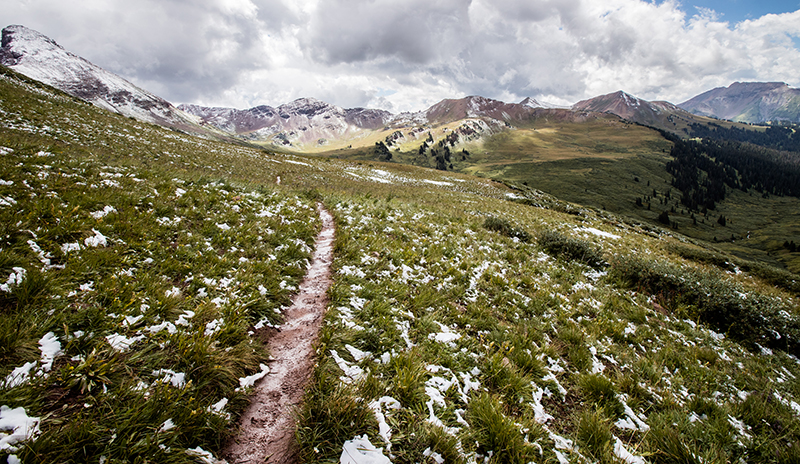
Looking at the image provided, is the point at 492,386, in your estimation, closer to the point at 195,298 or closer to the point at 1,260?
the point at 195,298

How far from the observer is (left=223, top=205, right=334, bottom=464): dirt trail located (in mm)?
3381

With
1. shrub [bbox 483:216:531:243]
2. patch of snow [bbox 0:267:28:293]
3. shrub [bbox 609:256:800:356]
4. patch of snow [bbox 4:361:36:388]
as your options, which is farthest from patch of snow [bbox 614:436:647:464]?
shrub [bbox 483:216:531:243]

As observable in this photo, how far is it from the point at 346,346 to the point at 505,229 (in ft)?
45.4

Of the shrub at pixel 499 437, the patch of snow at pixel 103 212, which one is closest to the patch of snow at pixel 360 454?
the shrub at pixel 499 437

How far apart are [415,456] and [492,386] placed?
6.77ft

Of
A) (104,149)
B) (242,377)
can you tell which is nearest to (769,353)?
(242,377)

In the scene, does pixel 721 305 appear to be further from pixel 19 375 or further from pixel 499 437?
pixel 19 375

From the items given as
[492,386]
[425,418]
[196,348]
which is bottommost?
[492,386]

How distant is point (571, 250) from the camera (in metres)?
14.3

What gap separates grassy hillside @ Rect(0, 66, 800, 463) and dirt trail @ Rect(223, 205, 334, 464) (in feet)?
0.70

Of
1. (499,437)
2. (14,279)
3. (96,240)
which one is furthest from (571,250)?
(14,279)

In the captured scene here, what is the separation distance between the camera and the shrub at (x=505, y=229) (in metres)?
16.0

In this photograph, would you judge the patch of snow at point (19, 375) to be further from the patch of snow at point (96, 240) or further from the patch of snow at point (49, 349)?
the patch of snow at point (96, 240)

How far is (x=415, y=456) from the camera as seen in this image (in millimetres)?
3486
